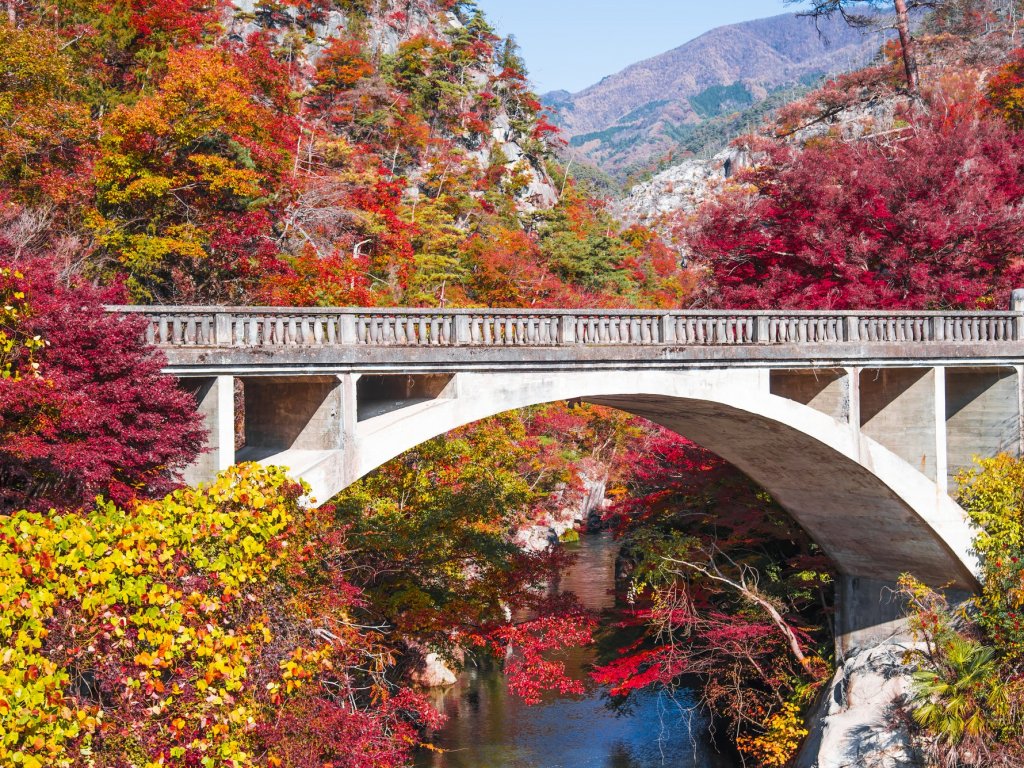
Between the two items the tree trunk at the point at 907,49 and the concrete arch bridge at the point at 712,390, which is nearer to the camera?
the concrete arch bridge at the point at 712,390

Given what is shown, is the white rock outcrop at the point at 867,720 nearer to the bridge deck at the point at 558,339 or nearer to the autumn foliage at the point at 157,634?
the bridge deck at the point at 558,339

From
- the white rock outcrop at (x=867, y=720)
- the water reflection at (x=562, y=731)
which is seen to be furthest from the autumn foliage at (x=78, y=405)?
the white rock outcrop at (x=867, y=720)

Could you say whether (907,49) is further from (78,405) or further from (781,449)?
(78,405)

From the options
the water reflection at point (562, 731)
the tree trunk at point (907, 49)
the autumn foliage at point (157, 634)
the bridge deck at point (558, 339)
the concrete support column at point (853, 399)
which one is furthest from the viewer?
the tree trunk at point (907, 49)

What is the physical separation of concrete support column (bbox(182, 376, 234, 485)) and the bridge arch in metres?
1.42

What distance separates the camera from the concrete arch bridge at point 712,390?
505 inches

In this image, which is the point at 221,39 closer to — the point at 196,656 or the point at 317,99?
the point at 317,99

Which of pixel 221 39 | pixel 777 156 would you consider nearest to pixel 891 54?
pixel 221 39

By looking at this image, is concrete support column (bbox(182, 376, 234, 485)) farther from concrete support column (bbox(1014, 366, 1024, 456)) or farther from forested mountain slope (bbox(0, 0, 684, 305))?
concrete support column (bbox(1014, 366, 1024, 456))

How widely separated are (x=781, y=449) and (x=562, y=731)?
8.39 m

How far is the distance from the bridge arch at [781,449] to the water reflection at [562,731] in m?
5.03

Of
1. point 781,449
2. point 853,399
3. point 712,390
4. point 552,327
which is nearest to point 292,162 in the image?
point 552,327

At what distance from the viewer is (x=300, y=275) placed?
2802 centimetres

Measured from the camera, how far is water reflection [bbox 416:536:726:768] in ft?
67.1
